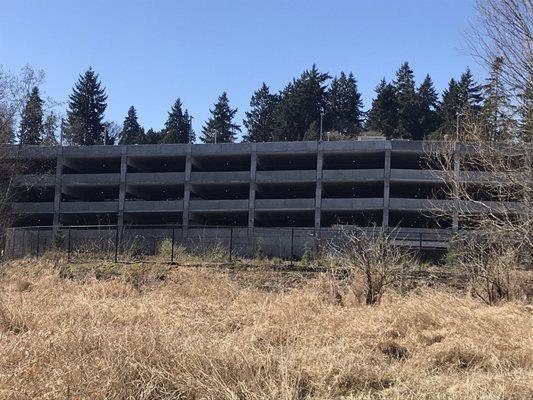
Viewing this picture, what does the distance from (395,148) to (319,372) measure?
4585 cm

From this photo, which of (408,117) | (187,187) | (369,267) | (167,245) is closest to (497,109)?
(369,267)

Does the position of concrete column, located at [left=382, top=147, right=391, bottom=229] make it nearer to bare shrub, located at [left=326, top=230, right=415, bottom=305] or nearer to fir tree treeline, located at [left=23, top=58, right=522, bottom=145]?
fir tree treeline, located at [left=23, top=58, right=522, bottom=145]

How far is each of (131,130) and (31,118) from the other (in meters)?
53.3

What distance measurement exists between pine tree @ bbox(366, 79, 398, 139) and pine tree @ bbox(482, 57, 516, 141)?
209 ft

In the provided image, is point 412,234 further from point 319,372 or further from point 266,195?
point 319,372

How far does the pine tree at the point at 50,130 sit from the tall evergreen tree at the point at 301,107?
33.6 m

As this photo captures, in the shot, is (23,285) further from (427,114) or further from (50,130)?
(427,114)

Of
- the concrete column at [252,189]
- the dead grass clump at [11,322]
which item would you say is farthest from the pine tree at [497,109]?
the concrete column at [252,189]

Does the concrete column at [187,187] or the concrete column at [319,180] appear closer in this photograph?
the concrete column at [319,180]

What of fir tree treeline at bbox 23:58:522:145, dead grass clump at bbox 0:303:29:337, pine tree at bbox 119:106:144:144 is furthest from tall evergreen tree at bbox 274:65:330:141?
dead grass clump at bbox 0:303:29:337

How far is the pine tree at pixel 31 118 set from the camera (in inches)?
A: 1994

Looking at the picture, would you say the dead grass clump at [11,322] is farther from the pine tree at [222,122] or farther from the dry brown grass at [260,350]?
the pine tree at [222,122]

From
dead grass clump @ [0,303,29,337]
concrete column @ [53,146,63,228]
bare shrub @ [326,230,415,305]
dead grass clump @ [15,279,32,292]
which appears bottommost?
dead grass clump @ [15,279,32,292]

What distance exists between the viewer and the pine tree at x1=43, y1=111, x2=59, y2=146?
2361 inches
